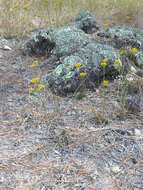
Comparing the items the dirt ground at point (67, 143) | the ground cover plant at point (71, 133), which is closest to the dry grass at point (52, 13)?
the ground cover plant at point (71, 133)

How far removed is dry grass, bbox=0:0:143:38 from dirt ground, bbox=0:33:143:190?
2286 mm

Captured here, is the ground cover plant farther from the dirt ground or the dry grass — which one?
the dry grass

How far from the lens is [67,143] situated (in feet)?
A: 6.19

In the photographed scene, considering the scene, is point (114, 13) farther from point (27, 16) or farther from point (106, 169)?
point (106, 169)

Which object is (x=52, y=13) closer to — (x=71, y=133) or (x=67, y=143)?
(x=71, y=133)

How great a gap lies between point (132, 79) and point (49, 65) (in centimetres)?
124

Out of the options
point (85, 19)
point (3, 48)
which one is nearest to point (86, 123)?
point (3, 48)

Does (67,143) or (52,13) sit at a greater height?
(52,13)

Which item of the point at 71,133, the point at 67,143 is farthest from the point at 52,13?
the point at 67,143

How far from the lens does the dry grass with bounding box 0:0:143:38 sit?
Result: 444 centimetres

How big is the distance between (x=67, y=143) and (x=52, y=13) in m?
4.40

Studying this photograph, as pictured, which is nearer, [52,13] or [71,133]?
[71,133]

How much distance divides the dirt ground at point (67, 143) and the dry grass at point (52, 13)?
7.50 ft

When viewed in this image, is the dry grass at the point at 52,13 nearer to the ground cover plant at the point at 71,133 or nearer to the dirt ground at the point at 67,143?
the ground cover plant at the point at 71,133
